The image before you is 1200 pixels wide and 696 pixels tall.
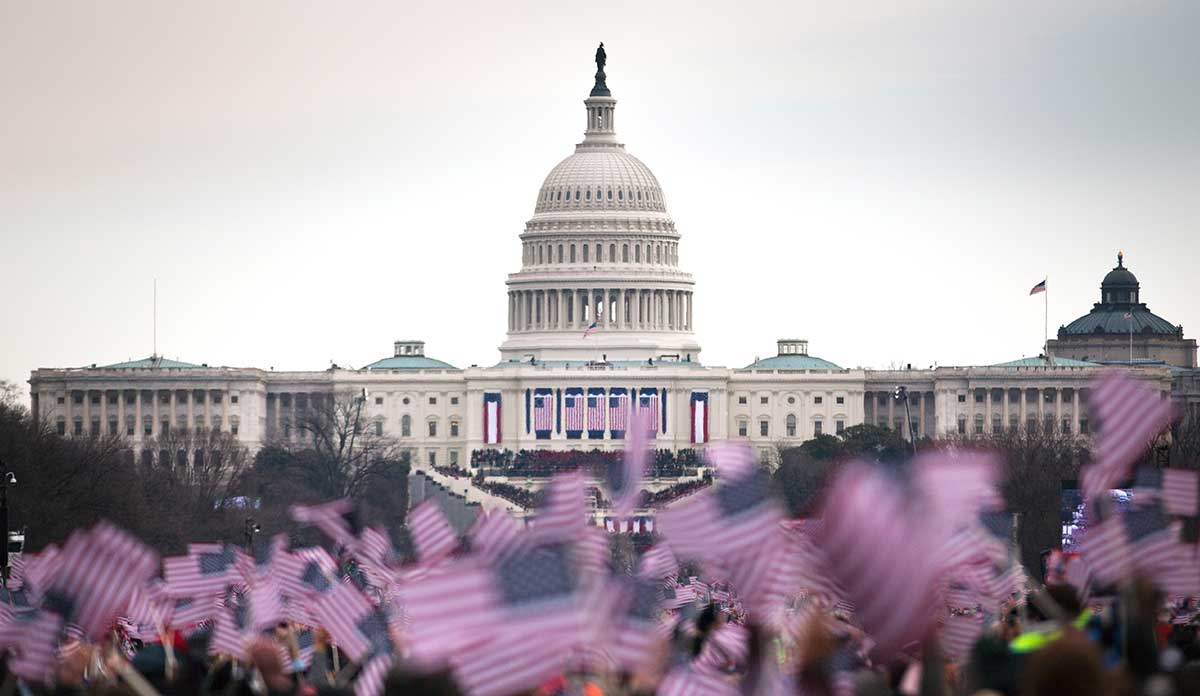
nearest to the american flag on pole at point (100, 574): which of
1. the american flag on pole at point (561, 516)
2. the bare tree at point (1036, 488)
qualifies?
the american flag on pole at point (561, 516)

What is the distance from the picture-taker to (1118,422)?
85.3 ft

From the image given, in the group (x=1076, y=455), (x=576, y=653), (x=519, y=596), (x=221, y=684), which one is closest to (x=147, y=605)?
(x=221, y=684)

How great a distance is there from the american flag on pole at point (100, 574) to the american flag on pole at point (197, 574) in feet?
15.3

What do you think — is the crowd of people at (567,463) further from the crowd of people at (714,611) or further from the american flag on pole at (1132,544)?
the american flag on pole at (1132,544)

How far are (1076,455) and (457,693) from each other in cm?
11532

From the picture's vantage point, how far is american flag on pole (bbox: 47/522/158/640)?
95.1 ft

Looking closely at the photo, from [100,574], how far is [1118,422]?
8.98 meters

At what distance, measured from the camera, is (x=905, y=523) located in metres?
21.8

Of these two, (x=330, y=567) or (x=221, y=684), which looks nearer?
(x=221, y=684)

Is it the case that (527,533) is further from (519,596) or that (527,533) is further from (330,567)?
(330,567)

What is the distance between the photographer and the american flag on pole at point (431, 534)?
33.0m

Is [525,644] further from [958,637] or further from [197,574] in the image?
[197,574]

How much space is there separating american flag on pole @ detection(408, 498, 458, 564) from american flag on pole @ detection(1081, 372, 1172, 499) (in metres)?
8.33

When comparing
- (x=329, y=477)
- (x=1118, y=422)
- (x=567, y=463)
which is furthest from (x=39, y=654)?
(x=567, y=463)
